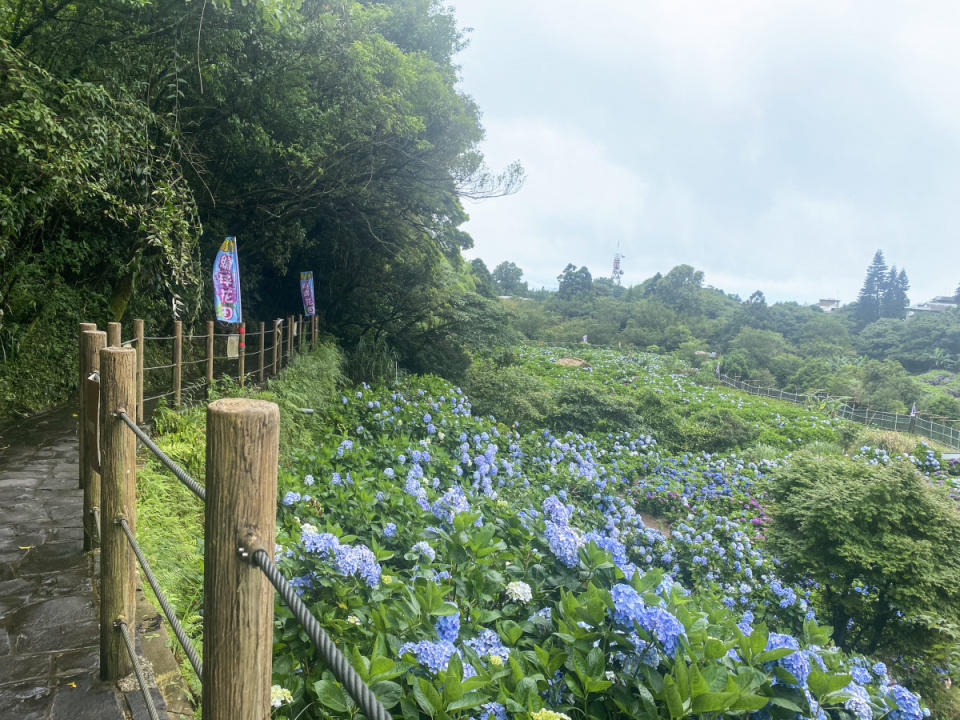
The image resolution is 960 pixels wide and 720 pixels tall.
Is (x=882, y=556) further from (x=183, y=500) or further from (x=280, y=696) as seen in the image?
(x=183, y=500)

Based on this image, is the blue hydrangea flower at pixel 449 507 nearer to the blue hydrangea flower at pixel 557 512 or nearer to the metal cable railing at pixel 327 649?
the blue hydrangea flower at pixel 557 512

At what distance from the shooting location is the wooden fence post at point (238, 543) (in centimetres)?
85

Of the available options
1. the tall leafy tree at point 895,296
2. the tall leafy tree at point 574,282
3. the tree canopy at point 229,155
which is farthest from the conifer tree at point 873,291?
the tree canopy at point 229,155

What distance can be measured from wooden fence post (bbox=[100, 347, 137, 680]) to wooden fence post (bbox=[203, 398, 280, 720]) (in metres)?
1.27

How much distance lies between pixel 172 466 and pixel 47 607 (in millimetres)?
1948

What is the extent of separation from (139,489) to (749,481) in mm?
9107

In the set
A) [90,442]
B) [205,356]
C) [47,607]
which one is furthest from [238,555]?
[205,356]

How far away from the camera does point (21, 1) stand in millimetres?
5211

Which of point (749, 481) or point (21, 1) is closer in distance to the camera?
point (21, 1)

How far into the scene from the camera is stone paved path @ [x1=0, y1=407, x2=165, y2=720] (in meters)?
1.91

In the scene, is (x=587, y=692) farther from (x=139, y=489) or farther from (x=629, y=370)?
(x=629, y=370)

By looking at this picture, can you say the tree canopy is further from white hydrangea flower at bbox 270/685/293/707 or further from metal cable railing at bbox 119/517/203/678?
white hydrangea flower at bbox 270/685/293/707

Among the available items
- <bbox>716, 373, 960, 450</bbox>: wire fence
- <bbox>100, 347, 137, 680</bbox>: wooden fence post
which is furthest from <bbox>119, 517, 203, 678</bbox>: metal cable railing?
<bbox>716, 373, 960, 450</bbox>: wire fence

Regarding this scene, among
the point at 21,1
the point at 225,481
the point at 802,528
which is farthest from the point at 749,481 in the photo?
the point at 21,1
